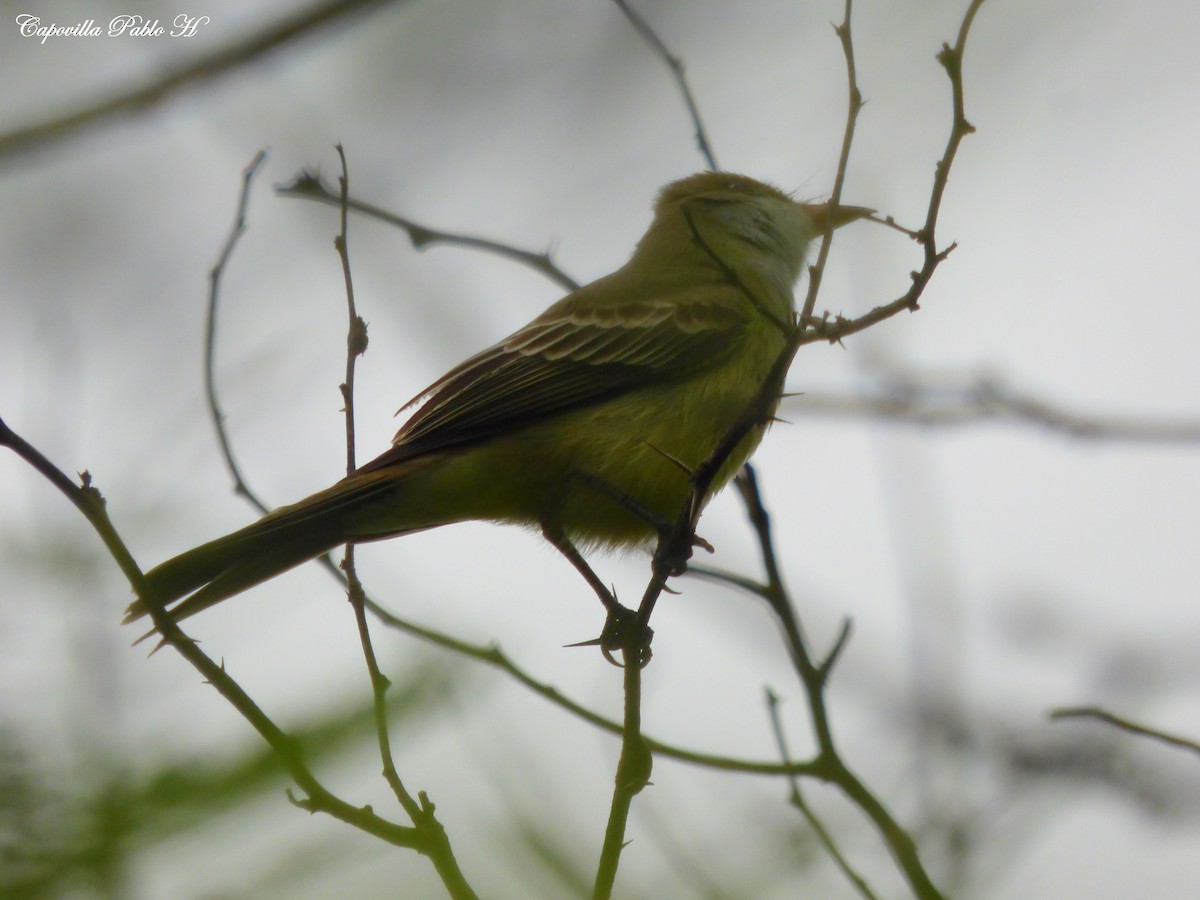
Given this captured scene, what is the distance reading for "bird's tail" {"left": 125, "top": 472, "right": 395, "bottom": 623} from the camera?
4.37 metres

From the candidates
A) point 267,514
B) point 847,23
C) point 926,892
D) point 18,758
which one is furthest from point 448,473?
point 18,758

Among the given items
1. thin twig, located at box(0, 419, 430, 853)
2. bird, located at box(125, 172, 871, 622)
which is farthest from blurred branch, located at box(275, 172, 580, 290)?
thin twig, located at box(0, 419, 430, 853)

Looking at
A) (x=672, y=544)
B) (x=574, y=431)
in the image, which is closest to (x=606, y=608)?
(x=574, y=431)

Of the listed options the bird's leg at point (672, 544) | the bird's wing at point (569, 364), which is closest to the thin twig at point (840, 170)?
the bird's leg at point (672, 544)

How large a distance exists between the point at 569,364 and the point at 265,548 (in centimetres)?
182

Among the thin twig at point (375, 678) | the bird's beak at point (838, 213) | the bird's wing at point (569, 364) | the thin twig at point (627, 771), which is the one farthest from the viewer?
the bird's beak at point (838, 213)

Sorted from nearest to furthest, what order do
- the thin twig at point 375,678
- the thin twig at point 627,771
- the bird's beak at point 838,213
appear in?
the thin twig at point 375,678, the thin twig at point 627,771, the bird's beak at point 838,213

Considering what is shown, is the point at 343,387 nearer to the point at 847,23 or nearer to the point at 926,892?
the point at 847,23

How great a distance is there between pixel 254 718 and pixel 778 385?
194cm

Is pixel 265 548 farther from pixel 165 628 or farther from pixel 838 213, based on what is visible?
pixel 838 213

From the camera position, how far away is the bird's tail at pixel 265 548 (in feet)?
14.3

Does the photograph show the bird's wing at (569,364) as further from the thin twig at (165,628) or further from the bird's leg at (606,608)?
the thin twig at (165,628)

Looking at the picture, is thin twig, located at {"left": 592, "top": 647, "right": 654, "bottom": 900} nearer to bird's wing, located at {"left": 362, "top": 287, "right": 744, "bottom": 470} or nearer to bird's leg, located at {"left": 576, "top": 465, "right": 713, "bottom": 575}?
bird's leg, located at {"left": 576, "top": 465, "right": 713, "bottom": 575}

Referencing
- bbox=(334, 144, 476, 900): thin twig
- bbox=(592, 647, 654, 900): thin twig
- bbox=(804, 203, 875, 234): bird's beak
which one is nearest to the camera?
bbox=(334, 144, 476, 900): thin twig
